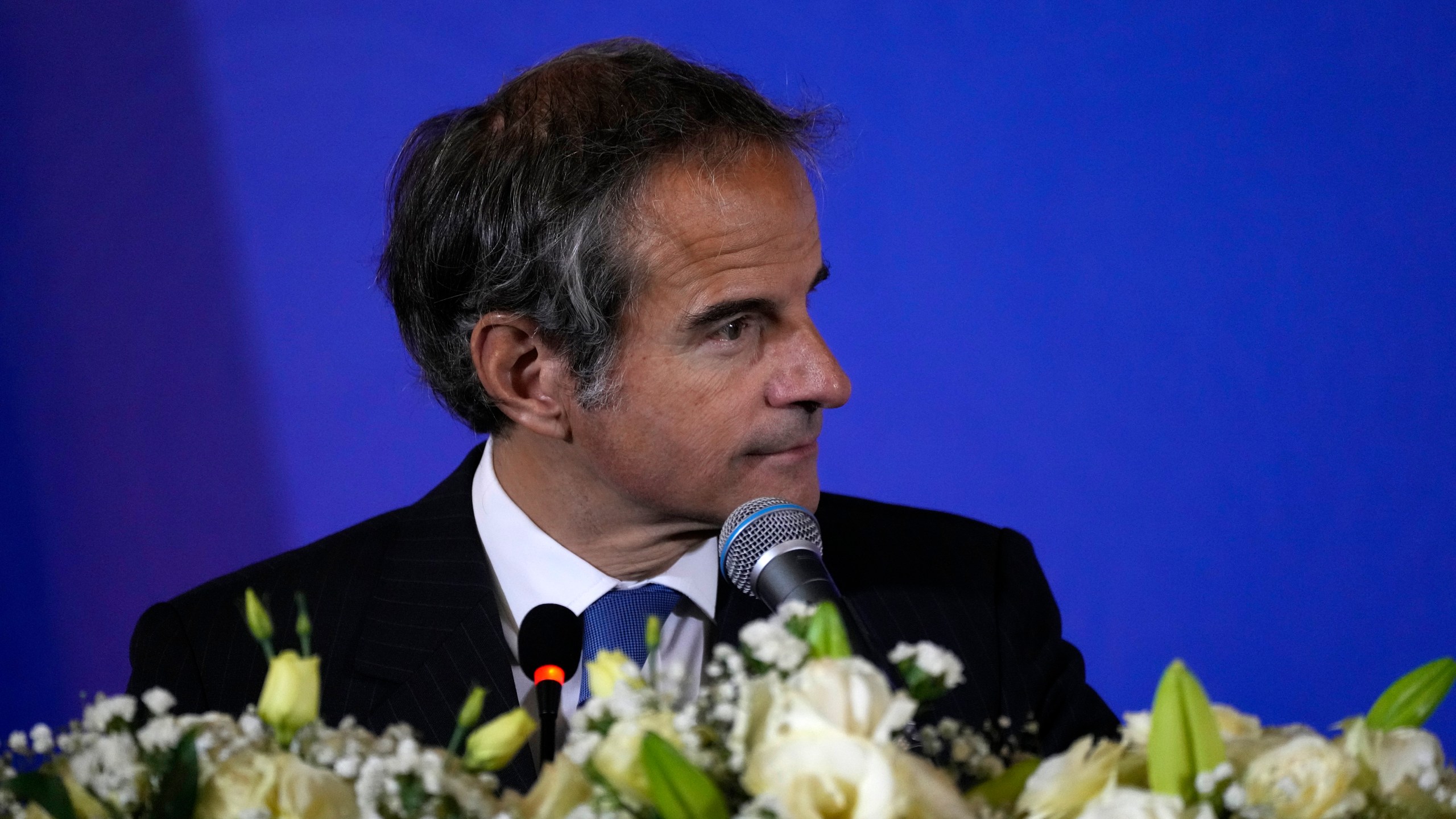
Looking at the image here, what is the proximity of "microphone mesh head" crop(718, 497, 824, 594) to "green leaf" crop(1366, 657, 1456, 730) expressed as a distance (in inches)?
16.3

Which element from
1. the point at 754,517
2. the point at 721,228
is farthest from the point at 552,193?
the point at 754,517

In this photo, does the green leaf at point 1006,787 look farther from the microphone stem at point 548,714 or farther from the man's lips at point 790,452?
the man's lips at point 790,452

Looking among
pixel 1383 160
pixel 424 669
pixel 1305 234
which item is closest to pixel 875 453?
pixel 1305 234

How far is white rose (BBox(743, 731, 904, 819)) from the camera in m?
0.57

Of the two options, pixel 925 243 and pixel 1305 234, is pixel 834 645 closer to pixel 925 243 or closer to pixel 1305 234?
pixel 925 243

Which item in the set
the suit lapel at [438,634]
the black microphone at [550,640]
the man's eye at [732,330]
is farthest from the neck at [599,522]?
the black microphone at [550,640]

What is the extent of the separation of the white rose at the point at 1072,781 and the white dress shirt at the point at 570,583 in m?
0.95

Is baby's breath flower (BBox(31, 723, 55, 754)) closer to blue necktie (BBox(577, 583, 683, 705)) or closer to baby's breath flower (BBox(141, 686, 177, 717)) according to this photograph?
baby's breath flower (BBox(141, 686, 177, 717))

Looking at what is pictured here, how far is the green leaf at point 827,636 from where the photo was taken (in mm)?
663

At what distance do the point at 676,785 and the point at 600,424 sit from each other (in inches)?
38.6

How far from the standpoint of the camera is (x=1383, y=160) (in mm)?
2402

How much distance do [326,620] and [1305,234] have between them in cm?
182

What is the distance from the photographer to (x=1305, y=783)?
63cm

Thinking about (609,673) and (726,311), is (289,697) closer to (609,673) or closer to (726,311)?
(609,673)
